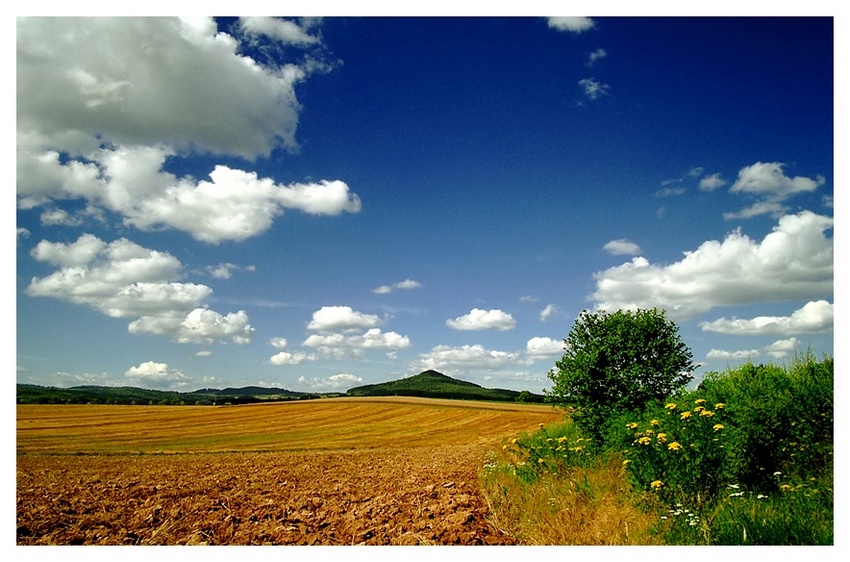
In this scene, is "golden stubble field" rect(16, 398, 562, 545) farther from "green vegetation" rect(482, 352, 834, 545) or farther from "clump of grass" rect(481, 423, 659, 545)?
"green vegetation" rect(482, 352, 834, 545)

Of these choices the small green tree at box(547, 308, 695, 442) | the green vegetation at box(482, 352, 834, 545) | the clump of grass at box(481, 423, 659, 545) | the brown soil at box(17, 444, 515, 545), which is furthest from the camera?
the small green tree at box(547, 308, 695, 442)

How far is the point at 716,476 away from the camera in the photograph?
17.6 feet

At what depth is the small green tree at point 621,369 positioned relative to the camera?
8.47 meters

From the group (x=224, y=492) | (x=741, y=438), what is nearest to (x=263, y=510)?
(x=224, y=492)

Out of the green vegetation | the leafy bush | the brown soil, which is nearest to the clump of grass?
the green vegetation

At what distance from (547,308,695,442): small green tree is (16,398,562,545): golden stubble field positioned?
7.52 feet

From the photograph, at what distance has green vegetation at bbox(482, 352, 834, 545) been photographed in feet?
16.3

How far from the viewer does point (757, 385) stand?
6941mm

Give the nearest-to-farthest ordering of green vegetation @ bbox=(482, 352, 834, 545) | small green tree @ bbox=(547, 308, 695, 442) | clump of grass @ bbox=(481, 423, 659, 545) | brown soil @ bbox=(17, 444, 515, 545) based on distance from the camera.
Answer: green vegetation @ bbox=(482, 352, 834, 545)
clump of grass @ bbox=(481, 423, 659, 545)
brown soil @ bbox=(17, 444, 515, 545)
small green tree @ bbox=(547, 308, 695, 442)

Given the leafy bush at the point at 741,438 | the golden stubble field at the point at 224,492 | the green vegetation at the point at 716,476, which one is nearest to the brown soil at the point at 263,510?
Answer: the golden stubble field at the point at 224,492

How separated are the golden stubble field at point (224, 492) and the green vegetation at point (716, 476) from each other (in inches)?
42.4

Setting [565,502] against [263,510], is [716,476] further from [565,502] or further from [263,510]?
[263,510]
